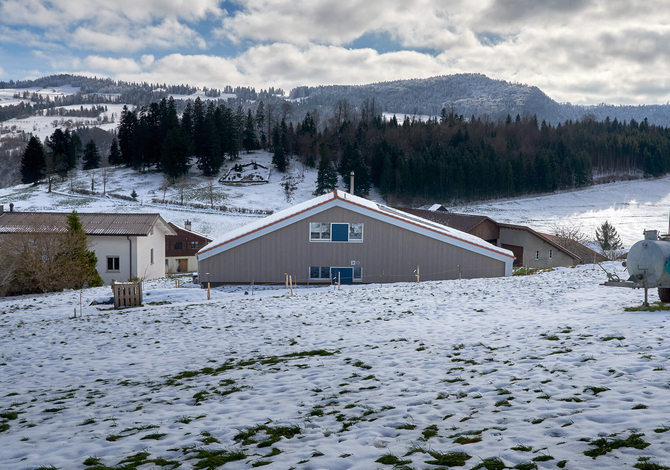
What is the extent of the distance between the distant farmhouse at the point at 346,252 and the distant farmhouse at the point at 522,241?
62.0 ft

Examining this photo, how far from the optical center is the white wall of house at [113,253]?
116ft

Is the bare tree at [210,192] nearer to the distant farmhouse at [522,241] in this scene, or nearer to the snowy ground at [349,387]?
the distant farmhouse at [522,241]

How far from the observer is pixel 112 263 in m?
35.8

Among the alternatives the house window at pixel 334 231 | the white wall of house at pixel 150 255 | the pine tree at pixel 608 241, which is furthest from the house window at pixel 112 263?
the pine tree at pixel 608 241

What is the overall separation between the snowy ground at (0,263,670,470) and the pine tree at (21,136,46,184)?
9655cm

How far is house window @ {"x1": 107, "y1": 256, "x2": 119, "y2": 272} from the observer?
1405 inches

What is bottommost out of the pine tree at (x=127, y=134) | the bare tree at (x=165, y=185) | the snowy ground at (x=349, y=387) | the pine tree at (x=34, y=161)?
the snowy ground at (x=349, y=387)

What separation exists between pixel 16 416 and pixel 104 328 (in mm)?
7876

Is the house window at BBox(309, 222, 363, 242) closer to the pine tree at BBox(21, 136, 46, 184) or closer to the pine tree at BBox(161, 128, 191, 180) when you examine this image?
the pine tree at BBox(161, 128, 191, 180)

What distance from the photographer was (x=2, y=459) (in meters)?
6.05

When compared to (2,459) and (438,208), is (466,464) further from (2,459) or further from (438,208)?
(438,208)

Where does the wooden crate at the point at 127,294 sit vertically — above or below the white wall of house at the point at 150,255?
below

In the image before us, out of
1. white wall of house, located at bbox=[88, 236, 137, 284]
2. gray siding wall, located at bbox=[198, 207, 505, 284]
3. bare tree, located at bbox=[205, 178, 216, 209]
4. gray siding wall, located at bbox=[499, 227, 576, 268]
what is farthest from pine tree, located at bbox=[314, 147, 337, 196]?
gray siding wall, located at bbox=[198, 207, 505, 284]

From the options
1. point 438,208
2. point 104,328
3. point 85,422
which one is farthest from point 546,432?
point 438,208
